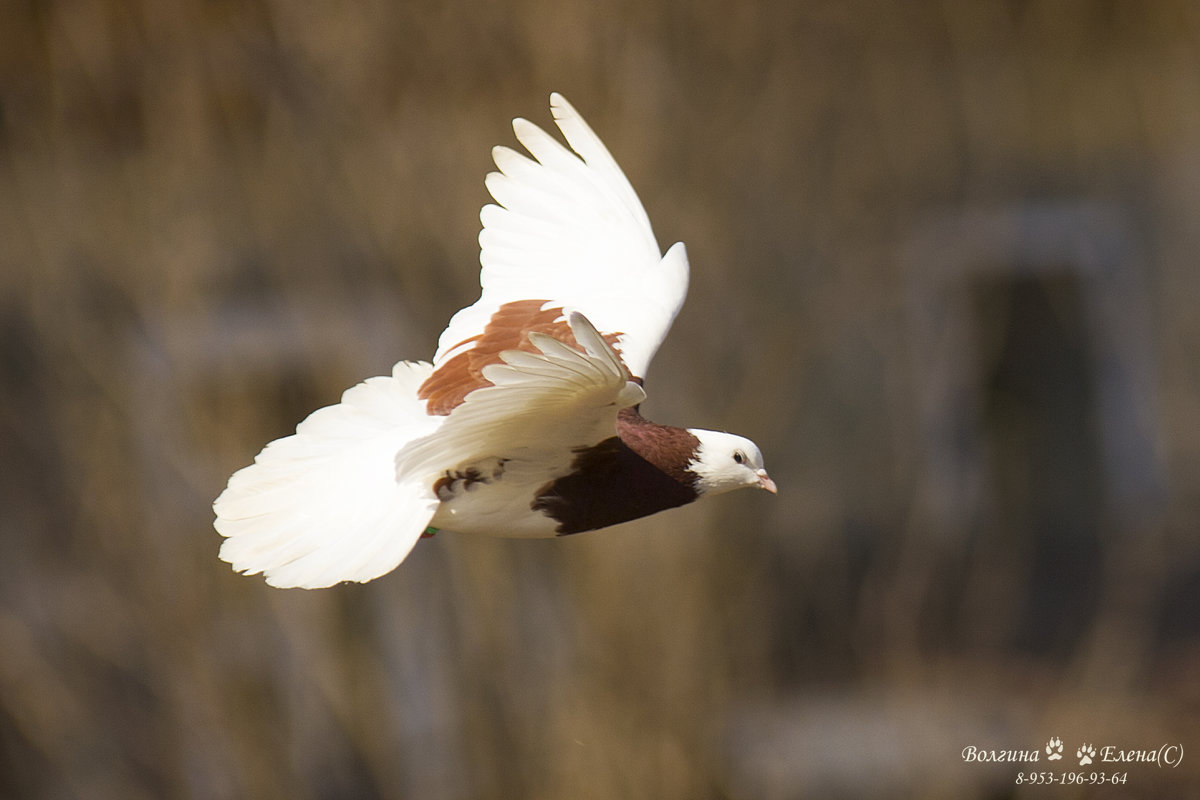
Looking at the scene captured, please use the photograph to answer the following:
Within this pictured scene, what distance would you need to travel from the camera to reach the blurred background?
9.60ft

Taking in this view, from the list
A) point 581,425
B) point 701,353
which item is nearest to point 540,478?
point 581,425

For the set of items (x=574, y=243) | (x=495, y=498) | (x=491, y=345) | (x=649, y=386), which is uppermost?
(x=649, y=386)

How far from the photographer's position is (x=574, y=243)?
163 cm

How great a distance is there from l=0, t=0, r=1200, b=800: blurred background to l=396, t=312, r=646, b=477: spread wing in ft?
5.58

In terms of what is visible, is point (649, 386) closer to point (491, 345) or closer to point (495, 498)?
point (491, 345)

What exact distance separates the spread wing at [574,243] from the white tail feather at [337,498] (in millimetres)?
267

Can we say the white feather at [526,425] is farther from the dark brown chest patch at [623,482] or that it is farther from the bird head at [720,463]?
the bird head at [720,463]

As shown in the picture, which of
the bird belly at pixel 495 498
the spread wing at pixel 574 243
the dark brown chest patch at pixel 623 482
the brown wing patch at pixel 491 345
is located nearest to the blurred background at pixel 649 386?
the spread wing at pixel 574 243

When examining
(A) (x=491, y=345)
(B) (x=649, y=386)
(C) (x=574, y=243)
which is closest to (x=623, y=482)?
(A) (x=491, y=345)

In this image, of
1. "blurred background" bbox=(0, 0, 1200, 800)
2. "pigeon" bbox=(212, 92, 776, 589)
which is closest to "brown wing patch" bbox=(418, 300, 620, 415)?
"pigeon" bbox=(212, 92, 776, 589)

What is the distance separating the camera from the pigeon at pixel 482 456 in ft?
3.45

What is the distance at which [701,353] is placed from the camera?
285 cm

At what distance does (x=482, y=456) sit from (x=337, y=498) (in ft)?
0.47

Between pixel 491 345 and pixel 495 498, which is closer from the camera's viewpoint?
pixel 495 498
